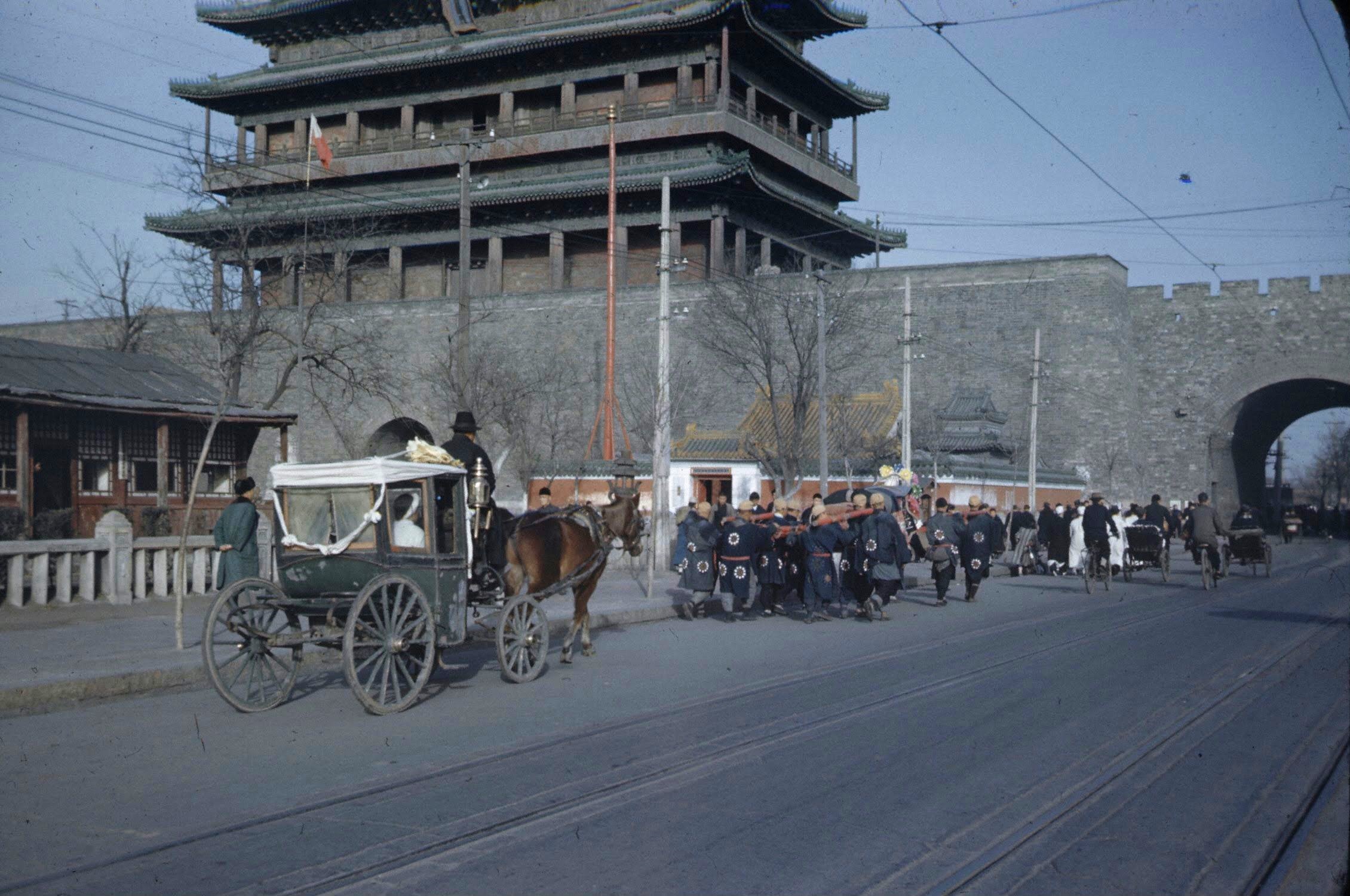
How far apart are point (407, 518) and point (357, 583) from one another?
26.7 inches

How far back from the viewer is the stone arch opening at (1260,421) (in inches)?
1977

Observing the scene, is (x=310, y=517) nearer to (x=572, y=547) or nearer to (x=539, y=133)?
(x=572, y=547)

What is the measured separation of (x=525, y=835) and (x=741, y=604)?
12.2 m

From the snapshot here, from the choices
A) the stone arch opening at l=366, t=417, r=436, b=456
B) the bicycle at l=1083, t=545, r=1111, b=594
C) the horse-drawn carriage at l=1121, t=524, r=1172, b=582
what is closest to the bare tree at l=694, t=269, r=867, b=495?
Result: the horse-drawn carriage at l=1121, t=524, r=1172, b=582

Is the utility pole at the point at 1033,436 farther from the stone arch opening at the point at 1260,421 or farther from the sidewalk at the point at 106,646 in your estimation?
the sidewalk at the point at 106,646

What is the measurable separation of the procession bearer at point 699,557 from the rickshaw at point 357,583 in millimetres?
7219

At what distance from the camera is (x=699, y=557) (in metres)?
17.4

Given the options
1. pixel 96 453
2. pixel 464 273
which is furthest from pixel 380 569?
pixel 96 453

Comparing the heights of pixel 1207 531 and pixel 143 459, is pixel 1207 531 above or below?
below

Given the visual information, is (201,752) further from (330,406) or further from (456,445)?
(330,406)

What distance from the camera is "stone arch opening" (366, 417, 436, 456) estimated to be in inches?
450

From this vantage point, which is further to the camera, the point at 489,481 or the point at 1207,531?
the point at 1207,531

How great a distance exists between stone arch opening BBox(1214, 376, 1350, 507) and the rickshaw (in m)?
47.1

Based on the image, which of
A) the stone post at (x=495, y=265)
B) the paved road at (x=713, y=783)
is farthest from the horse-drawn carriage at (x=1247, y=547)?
the stone post at (x=495, y=265)
